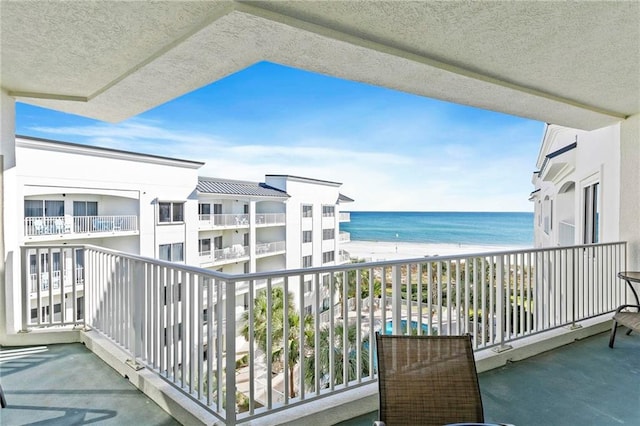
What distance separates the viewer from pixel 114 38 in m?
2.40

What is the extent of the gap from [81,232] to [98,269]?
11.8 m

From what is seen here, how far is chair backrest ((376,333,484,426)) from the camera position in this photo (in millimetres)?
1623

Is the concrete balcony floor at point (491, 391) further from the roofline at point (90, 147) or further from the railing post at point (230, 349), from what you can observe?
Answer: the roofline at point (90, 147)

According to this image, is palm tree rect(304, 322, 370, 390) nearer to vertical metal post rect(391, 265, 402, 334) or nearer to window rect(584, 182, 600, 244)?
vertical metal post rect(391, 265, 402, 334)

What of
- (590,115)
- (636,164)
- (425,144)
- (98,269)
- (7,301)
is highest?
(425,144)

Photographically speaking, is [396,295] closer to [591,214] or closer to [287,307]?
[287,307]

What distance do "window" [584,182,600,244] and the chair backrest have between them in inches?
223

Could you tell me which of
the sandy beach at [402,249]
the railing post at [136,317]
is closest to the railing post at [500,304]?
the railing post at [136,317]

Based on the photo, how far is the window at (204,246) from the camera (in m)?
17.5

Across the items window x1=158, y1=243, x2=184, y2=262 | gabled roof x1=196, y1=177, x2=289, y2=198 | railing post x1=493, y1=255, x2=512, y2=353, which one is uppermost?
gabled roof x1=196, y1=177, x2=289, y2=198

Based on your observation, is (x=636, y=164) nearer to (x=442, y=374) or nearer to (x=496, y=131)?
(x=442, y=374)

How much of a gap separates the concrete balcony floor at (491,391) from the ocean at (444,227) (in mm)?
40115

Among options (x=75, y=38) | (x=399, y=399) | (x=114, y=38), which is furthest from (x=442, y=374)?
(x=75, y=38)

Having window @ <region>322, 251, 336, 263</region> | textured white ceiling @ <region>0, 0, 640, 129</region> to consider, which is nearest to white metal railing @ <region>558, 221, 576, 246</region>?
textured white ceiling @ <region>0, 0, 640, 129</region>
